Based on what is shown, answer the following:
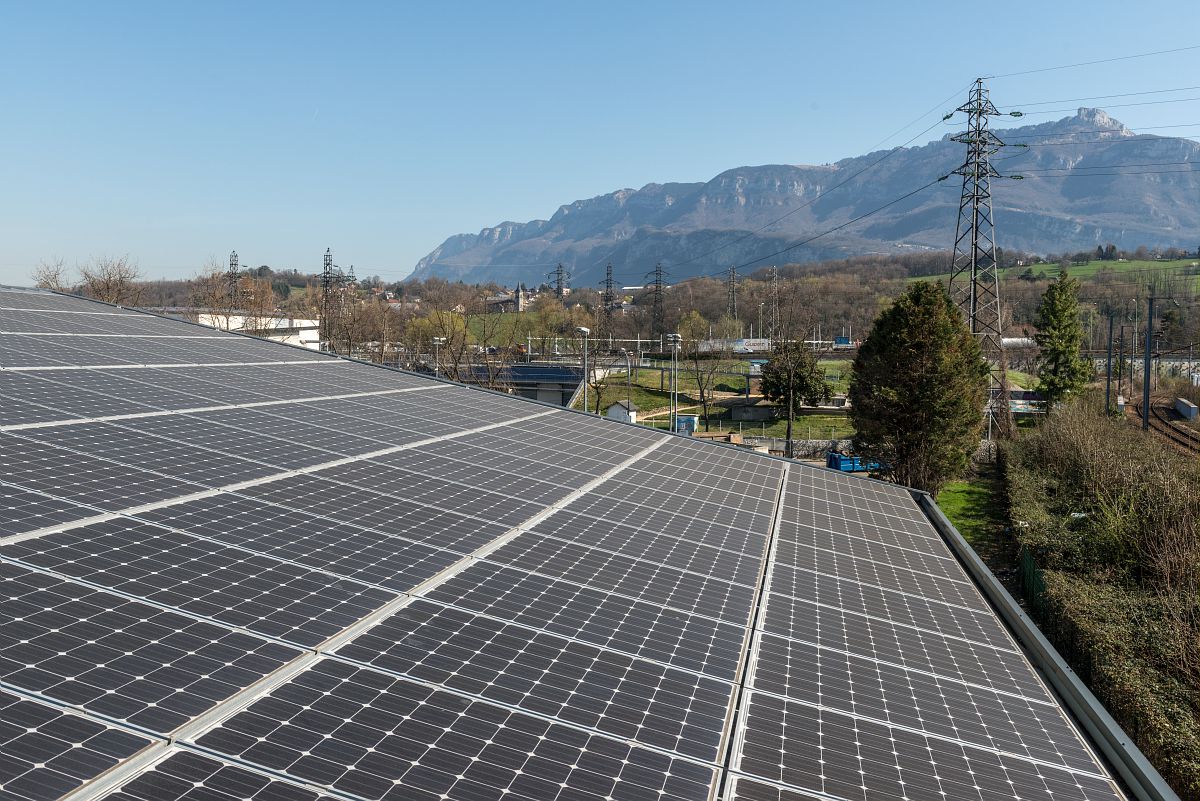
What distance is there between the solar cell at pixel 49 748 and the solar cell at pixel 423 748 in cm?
56

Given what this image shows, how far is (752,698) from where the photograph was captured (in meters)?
7.22


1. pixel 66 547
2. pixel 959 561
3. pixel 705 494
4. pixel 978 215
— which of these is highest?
pixel 978 215

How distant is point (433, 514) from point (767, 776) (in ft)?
19.3

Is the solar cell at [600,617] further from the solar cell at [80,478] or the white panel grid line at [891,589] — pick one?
the solar cell at [80,478]

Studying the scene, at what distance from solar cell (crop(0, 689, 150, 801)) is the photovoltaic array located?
0.02 metres

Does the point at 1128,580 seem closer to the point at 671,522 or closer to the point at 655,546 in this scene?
the point at 671,522

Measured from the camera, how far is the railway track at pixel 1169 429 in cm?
4625

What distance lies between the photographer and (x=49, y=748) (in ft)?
15.4

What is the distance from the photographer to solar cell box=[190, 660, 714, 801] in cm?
510

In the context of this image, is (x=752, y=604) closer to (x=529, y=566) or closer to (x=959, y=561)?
(x=529, y=566)

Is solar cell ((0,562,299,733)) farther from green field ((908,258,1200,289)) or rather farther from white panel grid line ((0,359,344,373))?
green field ((908,258,1200,289))

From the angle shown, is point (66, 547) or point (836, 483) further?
point (836, 483)

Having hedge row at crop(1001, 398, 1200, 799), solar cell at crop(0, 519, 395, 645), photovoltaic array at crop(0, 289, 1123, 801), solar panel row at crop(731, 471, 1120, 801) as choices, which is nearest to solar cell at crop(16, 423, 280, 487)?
photovoltaic array at crop(0, 289, 1123, 801)

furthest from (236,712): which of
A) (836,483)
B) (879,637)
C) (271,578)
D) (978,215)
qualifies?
(978,215)
